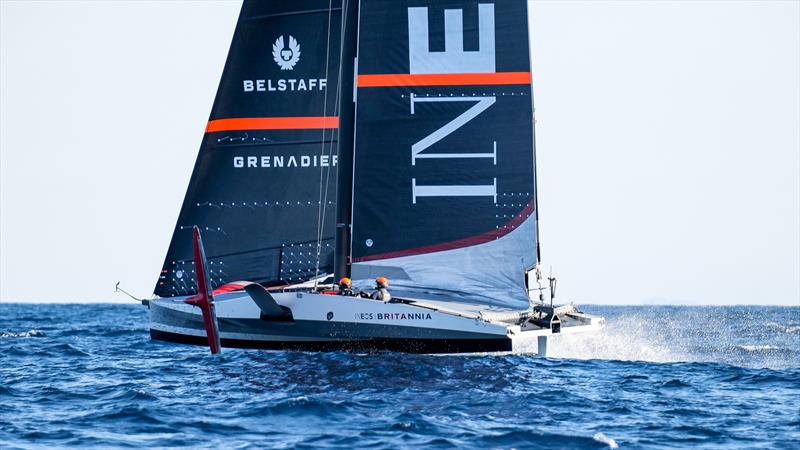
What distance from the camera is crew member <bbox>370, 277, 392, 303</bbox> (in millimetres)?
20859

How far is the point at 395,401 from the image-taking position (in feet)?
53.7

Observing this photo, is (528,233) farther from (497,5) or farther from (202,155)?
(202,155)

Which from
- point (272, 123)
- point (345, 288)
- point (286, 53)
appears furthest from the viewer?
point (286, 53)

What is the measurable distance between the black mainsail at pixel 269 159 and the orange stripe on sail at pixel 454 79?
3.01 m

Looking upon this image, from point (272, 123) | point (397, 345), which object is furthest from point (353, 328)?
point (272, 123)

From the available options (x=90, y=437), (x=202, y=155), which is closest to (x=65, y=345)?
(x=202, y=155)

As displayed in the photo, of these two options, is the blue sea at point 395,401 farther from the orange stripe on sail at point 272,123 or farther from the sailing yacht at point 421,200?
the orange stripe on sail at point 272,123

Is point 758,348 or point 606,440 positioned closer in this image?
point 606,440

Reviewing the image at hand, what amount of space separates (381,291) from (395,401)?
4.76 m

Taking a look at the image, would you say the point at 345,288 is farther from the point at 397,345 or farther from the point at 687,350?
the point at 687,350

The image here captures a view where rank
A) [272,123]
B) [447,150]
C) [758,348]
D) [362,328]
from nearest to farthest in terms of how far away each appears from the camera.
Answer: [362,328]
[447,150]
[272,123]
[758,348]

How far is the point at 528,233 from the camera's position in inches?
872

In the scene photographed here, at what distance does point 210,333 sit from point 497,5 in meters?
7.90

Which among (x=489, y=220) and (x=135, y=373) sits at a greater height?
(x=489, y=220)
